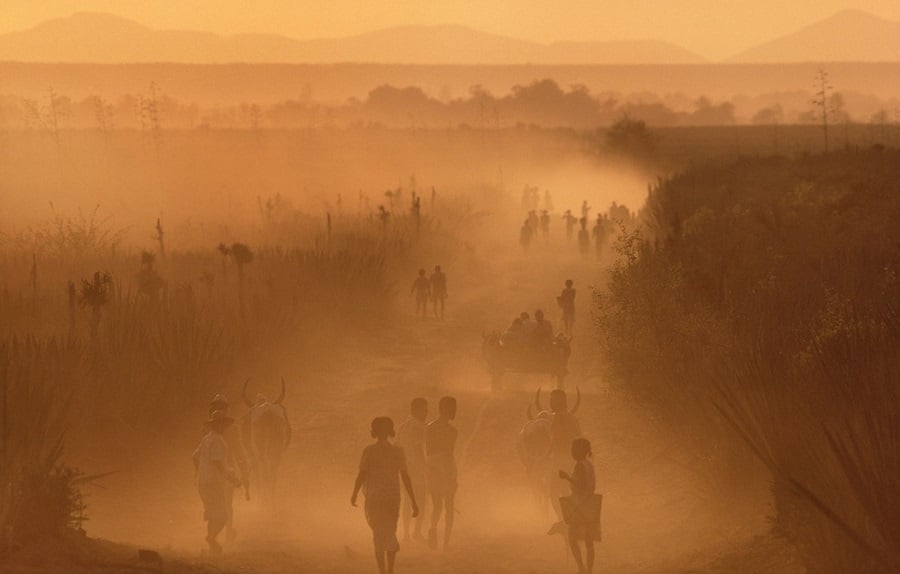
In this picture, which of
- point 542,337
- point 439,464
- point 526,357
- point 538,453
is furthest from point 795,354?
point 542,337

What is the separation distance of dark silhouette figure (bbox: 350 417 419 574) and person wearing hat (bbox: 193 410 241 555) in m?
1.42

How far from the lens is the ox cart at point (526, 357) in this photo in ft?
71.0

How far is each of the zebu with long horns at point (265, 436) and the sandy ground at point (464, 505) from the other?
340 millimetres

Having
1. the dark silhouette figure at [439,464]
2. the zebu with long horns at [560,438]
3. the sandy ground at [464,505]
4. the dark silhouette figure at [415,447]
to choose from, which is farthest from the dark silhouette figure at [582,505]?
the dark silhouette figure at [415,447]

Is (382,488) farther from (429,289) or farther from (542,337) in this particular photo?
(429,289)

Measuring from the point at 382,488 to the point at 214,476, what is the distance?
5.83ft

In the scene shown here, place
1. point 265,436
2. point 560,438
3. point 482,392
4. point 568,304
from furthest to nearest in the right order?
point 568,304
point 482,392
point 265,436
point 560,438

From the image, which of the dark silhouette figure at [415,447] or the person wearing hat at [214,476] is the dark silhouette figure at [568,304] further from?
the person wearing hat at [214,476]

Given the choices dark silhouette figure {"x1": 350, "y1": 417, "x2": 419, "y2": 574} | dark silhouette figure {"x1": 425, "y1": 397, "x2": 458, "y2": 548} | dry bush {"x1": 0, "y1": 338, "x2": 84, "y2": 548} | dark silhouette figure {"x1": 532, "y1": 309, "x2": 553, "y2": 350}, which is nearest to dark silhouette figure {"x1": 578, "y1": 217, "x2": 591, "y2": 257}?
dark silhouette figure {"x1": 532, "y1": 309, "x2": 553, "y2": 350}

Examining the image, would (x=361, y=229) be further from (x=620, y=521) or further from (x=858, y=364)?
(x=858, y=364)

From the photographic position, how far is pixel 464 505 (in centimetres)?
1552

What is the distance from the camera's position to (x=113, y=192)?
77.6m

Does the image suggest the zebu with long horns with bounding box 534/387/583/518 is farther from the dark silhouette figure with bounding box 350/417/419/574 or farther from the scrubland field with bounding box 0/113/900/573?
the dark silhouette figure with bounding box 350/417/419/574

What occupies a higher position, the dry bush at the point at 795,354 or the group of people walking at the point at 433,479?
the dry bush at the point at 795,354
